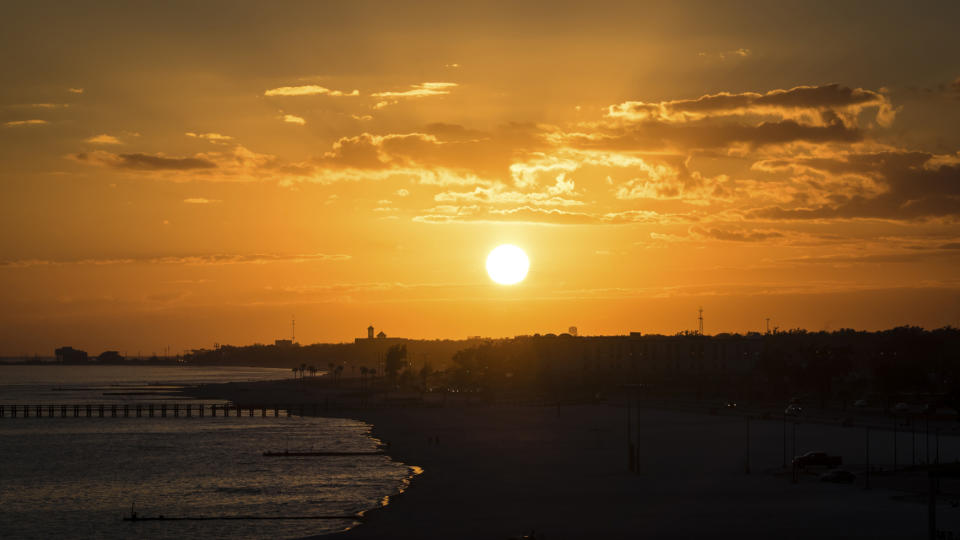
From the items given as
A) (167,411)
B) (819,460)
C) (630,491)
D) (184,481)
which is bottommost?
(167,411)

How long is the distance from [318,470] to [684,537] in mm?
40776

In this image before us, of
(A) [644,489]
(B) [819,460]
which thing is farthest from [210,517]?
(B) [819,460]

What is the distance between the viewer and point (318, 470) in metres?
78.8

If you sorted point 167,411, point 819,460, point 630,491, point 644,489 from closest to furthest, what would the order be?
point 630,491, point 644,489, point 819,460, point 167,411

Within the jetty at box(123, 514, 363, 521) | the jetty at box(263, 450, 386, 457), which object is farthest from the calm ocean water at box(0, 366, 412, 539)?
the jetty at box(263, 450, 386, 457)

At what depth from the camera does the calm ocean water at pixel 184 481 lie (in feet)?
180

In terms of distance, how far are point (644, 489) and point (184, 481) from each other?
36.6 meters

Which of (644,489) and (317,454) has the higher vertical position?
(644,489)

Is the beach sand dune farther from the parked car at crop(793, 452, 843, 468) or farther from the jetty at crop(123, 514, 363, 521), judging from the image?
the parked car at crop(793, 452, 843, 468)

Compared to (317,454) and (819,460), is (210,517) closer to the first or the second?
(317,454)

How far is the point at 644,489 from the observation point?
60.8 meters

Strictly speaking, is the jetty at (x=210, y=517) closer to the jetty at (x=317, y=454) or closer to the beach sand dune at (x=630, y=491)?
the beach sand dune at (x=630, y=491)

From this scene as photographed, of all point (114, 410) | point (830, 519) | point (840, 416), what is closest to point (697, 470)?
point (830, 519)

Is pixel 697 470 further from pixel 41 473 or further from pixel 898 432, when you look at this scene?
pixel 41 473
